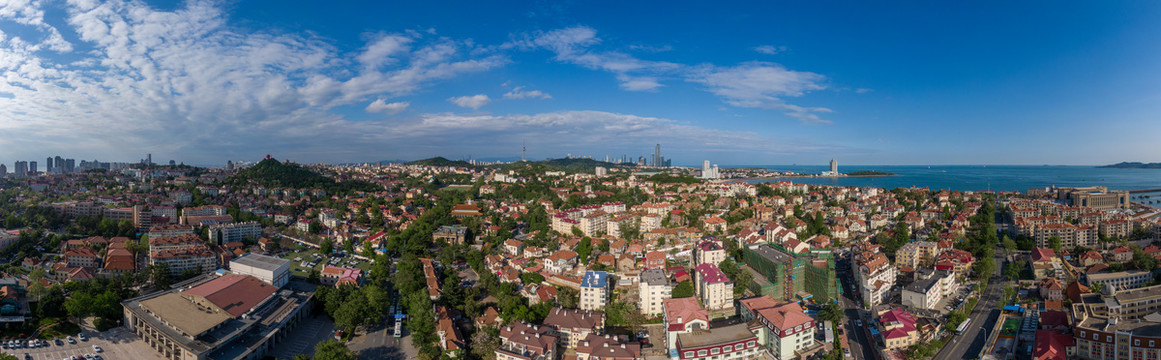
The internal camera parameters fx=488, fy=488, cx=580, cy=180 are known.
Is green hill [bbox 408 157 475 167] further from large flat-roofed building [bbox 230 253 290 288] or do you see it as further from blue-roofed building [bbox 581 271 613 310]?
blue-roofed building [bbox 581 271 613 310]

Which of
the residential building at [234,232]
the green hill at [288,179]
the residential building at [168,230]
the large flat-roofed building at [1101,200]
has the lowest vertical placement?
the residential building at [234,232]

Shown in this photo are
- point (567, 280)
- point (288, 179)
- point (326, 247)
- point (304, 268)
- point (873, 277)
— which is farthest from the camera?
point (288, 179)

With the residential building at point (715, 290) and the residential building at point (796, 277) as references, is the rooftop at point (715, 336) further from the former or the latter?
the residential building at point (796, 277)

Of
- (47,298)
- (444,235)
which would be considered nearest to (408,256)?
(444,235)

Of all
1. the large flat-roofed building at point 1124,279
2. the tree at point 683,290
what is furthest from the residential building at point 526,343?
the large flat-roofed building at point 1124,279

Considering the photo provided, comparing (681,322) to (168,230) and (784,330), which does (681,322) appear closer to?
(784,330)

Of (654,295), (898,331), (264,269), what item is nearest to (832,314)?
(898,331)

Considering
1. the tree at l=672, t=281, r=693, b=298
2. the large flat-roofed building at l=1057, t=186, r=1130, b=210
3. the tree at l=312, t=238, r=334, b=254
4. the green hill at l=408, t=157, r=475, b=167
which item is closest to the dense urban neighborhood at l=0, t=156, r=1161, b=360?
the tree at l=672, t=281, r=693, b=298
